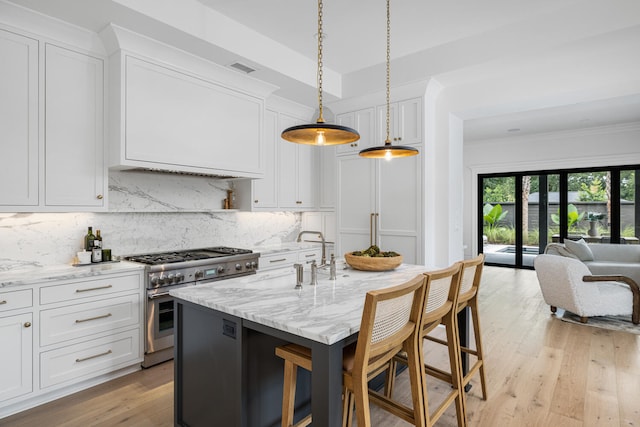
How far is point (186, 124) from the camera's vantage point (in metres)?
3.31

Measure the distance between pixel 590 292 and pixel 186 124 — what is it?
15.5 feet

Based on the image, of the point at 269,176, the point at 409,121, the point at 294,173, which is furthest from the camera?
the point at 294,173

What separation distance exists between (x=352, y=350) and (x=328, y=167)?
344 centimetres

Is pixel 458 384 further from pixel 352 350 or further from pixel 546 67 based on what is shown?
pixel 546 67

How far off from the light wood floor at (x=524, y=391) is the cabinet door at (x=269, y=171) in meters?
2.03

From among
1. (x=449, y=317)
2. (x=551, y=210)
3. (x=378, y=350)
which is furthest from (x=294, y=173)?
(x=551, y=210)

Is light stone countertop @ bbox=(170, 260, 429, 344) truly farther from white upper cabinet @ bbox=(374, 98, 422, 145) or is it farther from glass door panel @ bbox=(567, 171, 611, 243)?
glass door panel @ bbox=(567, 171, 611, 243)

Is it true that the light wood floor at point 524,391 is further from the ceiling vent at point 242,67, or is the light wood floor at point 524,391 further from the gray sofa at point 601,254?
the ceiling vent at point 242,67

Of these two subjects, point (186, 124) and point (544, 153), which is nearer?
point (186, 124)

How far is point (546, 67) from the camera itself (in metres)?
3.51

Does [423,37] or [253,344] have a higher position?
[423,37]

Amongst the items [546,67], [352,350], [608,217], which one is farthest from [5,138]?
[608,217]

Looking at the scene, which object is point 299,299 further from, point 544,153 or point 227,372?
point 544,153

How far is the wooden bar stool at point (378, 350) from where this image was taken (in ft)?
4.71
